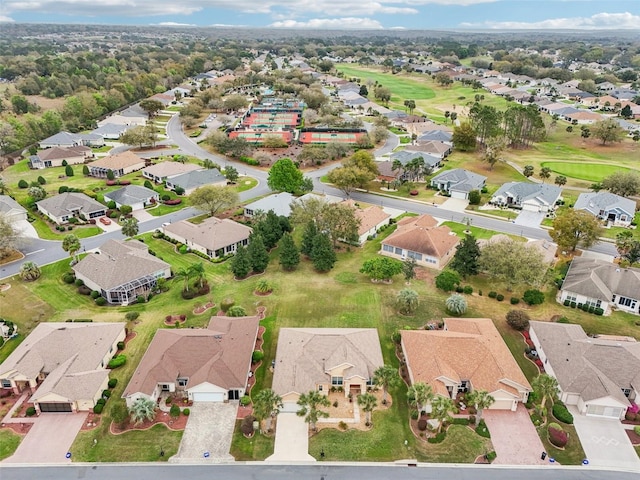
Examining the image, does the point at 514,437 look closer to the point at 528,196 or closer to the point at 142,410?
the point at 142,410

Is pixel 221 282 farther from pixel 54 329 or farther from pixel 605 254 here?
pixel 605 254

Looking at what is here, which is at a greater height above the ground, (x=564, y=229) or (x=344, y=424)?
(x=564, y=229)

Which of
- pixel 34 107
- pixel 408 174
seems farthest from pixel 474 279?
pixel 34 107

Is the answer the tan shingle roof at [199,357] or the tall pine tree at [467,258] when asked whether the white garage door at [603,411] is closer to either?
the tall pine tree at [467,258]

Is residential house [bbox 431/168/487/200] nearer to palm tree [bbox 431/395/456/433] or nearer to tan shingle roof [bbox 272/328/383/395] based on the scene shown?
tan shingle roof [bbox 272/328/383/395]

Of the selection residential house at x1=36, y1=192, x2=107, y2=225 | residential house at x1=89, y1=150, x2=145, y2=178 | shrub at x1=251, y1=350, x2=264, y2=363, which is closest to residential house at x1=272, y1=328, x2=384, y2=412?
shrub at x1=251, y1=350, x2=264, y2=363

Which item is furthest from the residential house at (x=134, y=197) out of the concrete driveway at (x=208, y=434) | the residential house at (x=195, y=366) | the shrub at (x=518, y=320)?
the shrub at (x=518, y=320)
